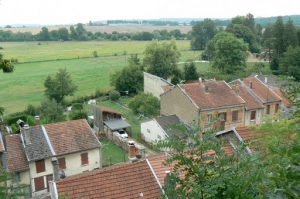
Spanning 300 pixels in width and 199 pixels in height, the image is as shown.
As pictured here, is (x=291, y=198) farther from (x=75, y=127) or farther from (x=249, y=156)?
(x=75, y=127)

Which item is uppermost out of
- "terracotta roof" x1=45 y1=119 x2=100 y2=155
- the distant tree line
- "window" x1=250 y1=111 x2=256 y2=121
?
the distant tree line

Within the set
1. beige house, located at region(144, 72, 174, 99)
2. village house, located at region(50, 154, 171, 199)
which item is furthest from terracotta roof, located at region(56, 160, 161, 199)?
beige house, located at region(144, 72, 174, 99)

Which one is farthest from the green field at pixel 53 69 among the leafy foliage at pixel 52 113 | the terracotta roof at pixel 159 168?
the terracotta roof at pixel 159 168

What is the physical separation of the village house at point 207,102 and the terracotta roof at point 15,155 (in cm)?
1395

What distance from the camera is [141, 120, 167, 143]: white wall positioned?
29820mm

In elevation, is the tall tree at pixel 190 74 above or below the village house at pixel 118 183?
below

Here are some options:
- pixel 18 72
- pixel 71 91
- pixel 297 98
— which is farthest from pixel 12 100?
pixel 297 98

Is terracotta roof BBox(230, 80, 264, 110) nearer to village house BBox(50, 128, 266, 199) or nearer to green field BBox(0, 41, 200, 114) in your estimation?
village house BBox(50, 128, 266, 199)

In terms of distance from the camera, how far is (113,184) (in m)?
14.4

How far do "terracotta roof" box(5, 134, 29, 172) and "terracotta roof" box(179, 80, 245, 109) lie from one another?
14.9 m

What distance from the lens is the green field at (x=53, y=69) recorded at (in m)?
58.0

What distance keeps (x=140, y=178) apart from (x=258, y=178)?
1049cm

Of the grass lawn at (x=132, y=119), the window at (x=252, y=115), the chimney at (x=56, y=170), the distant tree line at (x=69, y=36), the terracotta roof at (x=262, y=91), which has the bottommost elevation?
the grass lawn at (x=132, y=119)

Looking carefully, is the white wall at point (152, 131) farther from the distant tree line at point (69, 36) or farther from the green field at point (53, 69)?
the distant tree line at point (69, 36)
